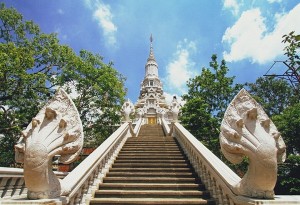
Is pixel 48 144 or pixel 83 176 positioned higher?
pixel 48 144

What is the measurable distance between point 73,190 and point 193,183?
310cm

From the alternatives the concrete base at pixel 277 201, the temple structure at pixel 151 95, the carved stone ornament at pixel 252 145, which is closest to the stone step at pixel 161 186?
the carved stone ornament at pixel 252 145

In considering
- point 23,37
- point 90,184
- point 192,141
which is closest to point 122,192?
point 90,184

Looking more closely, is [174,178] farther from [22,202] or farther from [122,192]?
[22,202]

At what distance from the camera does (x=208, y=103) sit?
56.8 ft

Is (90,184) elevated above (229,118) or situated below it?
below

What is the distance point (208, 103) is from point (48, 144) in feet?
49.9

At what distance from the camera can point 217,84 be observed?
56.4 ft

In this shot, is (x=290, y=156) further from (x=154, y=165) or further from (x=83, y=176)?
(x=83, y=176)

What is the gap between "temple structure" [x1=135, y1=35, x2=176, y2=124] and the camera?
4288 centimetres

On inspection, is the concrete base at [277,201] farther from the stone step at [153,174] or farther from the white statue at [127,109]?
the white statue at [127,109]

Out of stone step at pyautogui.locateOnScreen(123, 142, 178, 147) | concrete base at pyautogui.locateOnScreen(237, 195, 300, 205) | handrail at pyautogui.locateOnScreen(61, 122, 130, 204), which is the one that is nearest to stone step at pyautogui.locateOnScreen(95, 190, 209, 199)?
handrail at pyautogui.locateOnScreen(61, 122, 130, 204)

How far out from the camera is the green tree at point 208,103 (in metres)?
15.8

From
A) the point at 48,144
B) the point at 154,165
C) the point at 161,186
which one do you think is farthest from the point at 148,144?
the point at 48,144
